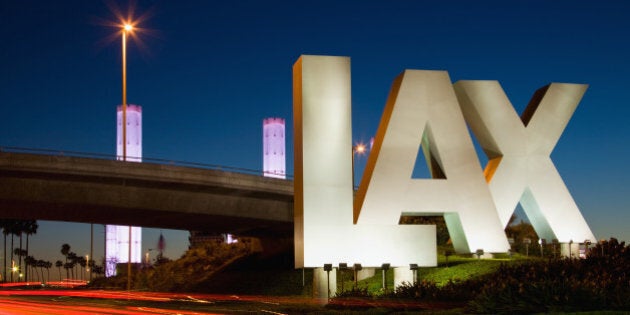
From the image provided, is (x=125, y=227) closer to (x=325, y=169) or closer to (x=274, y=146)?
(x=274, y=146)

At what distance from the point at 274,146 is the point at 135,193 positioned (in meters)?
61.1

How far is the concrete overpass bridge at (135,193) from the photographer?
1399 inches

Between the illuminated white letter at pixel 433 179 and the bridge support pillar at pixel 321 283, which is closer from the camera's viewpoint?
the bridge support pillar at pixel 321 283

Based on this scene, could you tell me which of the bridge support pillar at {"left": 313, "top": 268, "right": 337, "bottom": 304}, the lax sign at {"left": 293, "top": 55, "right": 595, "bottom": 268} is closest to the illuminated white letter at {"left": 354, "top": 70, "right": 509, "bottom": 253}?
the lax sign at {"left": 293, "top": 55, "right": 595, "bottom": 268}

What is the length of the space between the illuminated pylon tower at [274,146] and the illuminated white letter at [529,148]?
64.7 metres

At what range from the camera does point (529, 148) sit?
33656 mm

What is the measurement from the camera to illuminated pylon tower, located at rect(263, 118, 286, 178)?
98312 mm

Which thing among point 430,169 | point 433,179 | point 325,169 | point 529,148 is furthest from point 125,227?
point 325,169

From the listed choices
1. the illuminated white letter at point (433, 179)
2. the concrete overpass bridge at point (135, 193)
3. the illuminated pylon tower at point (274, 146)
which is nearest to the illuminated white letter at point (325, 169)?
the illuminated white letter at point (433, 179)

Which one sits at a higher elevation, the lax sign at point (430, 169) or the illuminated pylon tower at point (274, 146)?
the illuminated pylon tower at point (274, 146)

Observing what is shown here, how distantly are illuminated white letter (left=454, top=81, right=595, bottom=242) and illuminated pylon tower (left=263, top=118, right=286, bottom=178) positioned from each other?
64.7 meters

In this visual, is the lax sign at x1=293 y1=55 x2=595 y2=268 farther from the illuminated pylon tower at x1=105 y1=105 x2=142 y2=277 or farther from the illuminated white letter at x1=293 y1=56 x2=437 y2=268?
the illuminated pylon tower at x1=105 y1=105 x2=142 y2=277

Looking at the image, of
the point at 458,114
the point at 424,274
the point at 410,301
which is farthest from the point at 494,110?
the point at 410,301

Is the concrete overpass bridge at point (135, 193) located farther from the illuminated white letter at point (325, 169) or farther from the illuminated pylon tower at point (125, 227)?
the illuminated pylon tower at point (125, 227)
